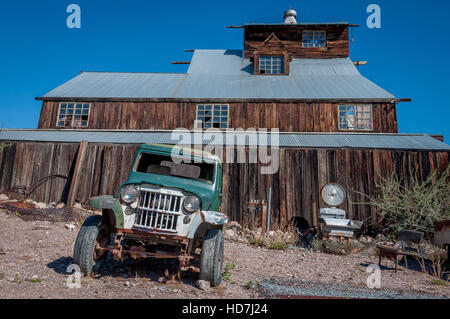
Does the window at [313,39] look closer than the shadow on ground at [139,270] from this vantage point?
No

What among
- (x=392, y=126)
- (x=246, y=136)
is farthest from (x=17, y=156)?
(x=392, y=126)

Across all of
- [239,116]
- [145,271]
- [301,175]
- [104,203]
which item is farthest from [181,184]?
[239,116]

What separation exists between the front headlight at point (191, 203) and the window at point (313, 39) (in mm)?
22296

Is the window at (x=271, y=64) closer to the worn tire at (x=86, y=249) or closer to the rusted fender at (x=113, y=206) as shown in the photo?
the rusted fender at (x=113, y=206)

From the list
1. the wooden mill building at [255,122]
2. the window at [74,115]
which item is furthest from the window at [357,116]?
the window at [74,115]

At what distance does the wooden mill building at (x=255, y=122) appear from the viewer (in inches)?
490

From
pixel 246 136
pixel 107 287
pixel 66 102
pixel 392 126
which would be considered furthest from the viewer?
pixel 66 102

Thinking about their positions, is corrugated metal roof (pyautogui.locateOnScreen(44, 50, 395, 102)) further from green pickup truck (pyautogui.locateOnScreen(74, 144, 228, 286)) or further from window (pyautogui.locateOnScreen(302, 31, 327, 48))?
green pickup truck (pyautogui.locateOnScreen(74, 144, 228, 286))

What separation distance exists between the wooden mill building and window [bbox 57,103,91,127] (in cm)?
7

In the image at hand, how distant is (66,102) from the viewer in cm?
1788

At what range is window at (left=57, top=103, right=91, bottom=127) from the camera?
57.8 feet

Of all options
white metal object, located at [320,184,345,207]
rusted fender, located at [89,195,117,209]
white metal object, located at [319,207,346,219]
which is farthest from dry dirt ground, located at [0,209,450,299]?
white metal object, located at [320,184,345,207]
